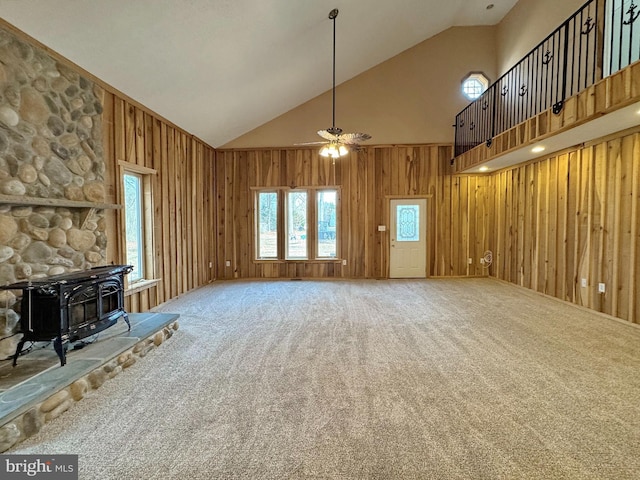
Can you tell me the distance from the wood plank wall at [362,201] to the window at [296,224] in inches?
7.3

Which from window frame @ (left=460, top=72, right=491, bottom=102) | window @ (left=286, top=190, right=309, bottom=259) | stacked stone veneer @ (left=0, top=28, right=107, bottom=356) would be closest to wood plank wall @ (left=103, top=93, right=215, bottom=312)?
stacked stone veneer @ (left=0, top=28, right=107, bottom=356)

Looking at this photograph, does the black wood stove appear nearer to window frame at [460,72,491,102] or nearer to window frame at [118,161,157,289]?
window frame at [118,161,157,289]

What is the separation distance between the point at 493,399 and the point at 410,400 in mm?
617

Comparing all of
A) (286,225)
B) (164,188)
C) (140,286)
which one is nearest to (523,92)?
(286,225)

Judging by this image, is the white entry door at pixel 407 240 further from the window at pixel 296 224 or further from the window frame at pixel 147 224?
the window frame at pixel 147 224

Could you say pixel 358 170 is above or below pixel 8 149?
above

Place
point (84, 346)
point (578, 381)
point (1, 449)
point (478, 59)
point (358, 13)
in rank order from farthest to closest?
point (478, 59) < point (358, 13) < point (84, 346) < point (578, 381) < point (1, 449)

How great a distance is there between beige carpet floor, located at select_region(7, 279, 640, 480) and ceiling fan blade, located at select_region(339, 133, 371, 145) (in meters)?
2.60

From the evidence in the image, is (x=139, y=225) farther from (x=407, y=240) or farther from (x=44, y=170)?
(x=407, y=240)

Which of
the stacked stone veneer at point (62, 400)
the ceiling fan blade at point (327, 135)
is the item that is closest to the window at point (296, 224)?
the ceiling fan blade at point (327, 135)

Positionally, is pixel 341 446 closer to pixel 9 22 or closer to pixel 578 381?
pixel 578 381

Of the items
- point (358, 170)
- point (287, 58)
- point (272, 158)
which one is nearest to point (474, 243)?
point (358, 170)

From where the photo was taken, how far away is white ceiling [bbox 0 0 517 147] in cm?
299

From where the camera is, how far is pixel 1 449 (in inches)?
70.6
